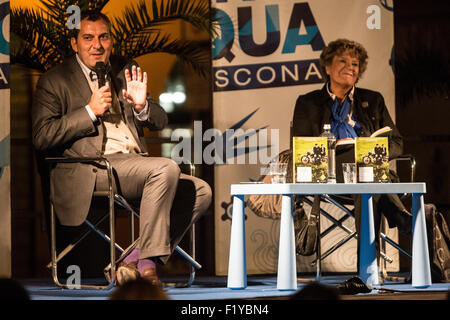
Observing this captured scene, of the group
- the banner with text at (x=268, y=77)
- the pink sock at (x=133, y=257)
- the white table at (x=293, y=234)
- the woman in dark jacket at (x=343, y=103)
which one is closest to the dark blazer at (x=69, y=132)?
the pink sock at (x=133, y=257)

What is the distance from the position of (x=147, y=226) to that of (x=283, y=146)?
170 centimetres

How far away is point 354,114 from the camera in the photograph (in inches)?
193

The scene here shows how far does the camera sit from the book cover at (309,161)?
3738 mm

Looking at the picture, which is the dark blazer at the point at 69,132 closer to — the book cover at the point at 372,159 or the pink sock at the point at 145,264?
the pink sock at the point at 145,264

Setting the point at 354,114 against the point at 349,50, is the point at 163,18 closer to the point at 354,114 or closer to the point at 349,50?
the point at 349,50

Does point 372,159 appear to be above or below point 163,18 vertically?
below

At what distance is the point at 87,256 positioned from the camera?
17.0 ft

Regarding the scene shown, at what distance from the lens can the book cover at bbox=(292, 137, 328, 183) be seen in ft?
12.3

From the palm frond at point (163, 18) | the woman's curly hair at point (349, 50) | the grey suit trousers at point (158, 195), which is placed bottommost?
the grey suit trousers at point (158, 195)

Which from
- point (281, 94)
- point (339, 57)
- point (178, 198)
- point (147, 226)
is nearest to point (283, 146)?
point (281, 94)

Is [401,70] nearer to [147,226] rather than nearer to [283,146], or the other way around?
[283,146]

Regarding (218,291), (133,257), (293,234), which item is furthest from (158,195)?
(293,234)

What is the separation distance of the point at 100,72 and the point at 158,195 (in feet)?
2.93

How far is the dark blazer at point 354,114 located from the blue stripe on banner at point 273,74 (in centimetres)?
25
